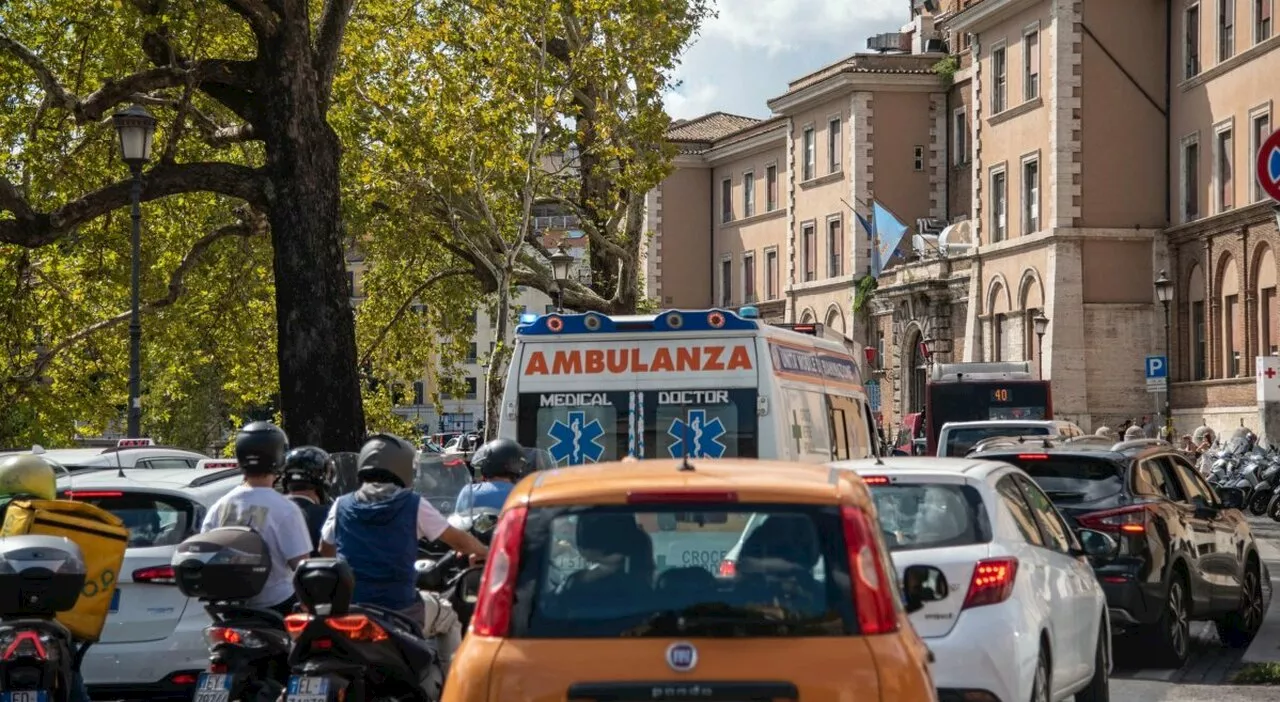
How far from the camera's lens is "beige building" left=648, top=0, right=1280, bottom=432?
174 feet

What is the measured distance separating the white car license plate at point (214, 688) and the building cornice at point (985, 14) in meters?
54.4

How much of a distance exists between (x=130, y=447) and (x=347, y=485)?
31.0 ft

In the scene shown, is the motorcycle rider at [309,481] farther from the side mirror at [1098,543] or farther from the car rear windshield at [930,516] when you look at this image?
the side mirror at [1098,543]

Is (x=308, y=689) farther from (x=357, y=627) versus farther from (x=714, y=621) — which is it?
(x=714, y=621)

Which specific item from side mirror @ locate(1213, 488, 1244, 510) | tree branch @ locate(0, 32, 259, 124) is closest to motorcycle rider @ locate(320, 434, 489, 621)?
side mirror @ locate(1213, 488, 1244, 510)

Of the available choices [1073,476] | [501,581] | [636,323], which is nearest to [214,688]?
[501,581]

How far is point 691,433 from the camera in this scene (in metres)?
16.4

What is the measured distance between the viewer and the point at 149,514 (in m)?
12.5

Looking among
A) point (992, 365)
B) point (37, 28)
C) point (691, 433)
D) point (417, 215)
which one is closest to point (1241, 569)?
point (691, 433)

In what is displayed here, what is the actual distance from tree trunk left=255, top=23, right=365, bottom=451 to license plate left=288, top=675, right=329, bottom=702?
52.2ft

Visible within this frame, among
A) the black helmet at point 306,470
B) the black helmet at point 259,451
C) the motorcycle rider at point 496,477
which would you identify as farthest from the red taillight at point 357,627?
the motorcycle rider at point 496,477

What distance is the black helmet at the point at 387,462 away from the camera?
9.16 metres

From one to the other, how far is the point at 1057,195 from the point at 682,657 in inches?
2112

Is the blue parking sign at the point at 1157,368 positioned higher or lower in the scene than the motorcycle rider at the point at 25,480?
higher
